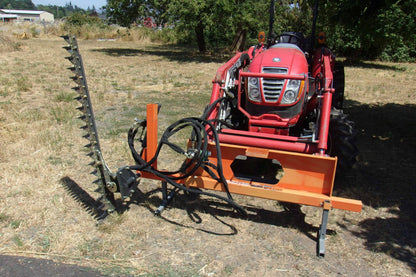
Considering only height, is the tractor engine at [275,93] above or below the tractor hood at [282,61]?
below

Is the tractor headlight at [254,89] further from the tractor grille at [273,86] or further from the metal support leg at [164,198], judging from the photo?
the metal support leg at [164,198]

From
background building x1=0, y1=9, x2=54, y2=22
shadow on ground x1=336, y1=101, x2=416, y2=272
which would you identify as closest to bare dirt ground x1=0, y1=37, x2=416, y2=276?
shadow on ground x1=336, y1=101, x2=416, y2=272

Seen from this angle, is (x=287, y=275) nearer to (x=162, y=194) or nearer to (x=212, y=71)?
(x=162, y=194)

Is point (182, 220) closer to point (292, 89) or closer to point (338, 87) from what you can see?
point (292, 89)

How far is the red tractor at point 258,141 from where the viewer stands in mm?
3186

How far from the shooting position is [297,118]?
3947 millimetres

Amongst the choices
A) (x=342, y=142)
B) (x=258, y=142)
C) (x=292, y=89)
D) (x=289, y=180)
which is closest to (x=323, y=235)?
(x=289, y=180)

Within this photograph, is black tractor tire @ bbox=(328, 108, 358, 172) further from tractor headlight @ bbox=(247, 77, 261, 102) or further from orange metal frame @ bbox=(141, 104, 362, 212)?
tractor headlight @ bbox=(247, 77, 261, 102)

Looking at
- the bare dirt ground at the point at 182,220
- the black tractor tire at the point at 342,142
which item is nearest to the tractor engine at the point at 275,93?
the black tractor tire at the point at 342,142

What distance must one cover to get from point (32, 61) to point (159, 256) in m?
12.7

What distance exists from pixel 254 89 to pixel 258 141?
683mm

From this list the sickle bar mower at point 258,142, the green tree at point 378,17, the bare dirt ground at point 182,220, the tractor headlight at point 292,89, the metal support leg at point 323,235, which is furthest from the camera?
the green tree at point 378,17

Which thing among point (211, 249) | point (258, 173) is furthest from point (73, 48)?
point (258, 173)

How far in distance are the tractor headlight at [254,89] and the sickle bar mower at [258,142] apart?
1 centimetres
